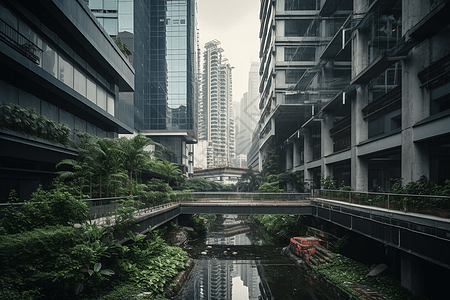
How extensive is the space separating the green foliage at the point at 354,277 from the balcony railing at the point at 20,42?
1998cm

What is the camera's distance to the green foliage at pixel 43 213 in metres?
8.04

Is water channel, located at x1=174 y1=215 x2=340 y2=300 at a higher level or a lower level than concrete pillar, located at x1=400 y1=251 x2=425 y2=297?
lower

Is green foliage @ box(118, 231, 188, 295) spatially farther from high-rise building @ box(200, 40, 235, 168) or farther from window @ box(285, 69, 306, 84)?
high-rise building @ box(200, 40, 235, 168)

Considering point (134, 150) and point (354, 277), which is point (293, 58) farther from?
point (354, 277)

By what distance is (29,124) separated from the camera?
12.9 m

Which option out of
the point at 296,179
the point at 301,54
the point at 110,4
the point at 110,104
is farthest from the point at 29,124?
the point at 110,4

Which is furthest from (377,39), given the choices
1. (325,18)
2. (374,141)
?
(325,18)

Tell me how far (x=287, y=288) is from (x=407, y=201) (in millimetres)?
7643

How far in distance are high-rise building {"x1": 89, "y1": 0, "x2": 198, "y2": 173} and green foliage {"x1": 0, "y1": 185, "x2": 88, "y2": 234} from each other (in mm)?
42890

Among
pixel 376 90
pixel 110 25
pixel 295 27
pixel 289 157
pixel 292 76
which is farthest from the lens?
pixel 289 157

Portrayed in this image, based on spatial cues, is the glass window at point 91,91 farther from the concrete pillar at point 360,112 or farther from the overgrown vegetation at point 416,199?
the concrete pillar at point 360,112

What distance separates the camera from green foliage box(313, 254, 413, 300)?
11.6 m

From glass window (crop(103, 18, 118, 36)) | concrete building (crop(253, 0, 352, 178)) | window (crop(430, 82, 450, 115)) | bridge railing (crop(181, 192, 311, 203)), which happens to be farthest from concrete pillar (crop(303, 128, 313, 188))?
glass window (crop(103, 18, 118, 36))

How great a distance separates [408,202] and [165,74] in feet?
173
